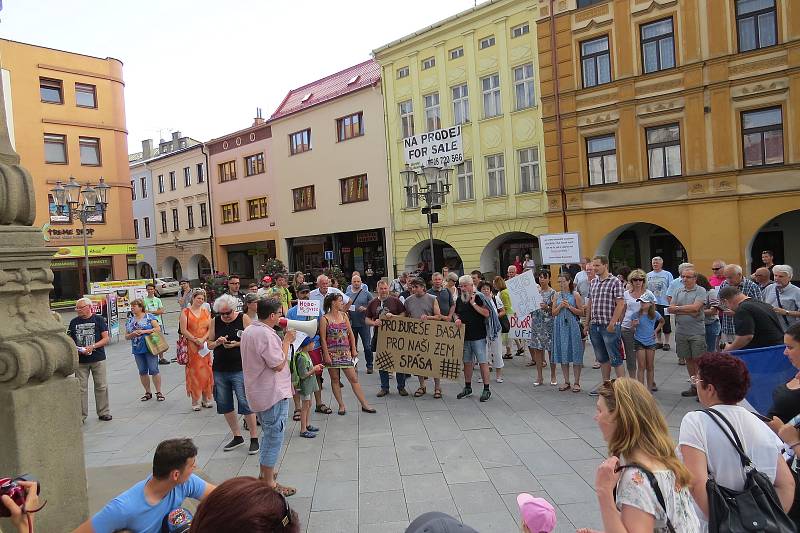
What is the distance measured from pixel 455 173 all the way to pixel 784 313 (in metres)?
19.7

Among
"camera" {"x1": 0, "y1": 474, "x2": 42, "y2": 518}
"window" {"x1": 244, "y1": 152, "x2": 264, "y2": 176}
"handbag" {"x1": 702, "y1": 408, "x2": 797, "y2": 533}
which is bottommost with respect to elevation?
"handbag" {"x1": 702, "y1": 408, "x2": 797, "y2": 533}

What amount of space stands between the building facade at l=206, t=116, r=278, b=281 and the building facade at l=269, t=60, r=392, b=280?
1405 millimetres

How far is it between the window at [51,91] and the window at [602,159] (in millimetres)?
29607

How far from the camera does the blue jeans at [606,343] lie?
27.2 ft

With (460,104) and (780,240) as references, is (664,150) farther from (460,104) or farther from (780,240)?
(460,104)

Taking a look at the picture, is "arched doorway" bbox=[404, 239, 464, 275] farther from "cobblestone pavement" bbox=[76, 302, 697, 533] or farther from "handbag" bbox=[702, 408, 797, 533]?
"handbag" bbox=[702, 408, 797, 533]

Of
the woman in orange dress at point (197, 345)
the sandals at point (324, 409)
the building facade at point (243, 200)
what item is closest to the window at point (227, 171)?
the building facade at point (243, 200)

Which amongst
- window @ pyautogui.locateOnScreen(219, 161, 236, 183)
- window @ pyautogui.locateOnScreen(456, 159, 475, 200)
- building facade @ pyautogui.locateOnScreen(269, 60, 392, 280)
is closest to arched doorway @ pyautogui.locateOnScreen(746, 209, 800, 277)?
window @ pyautogui.locateOnScreen(456, 159, 475, 200)

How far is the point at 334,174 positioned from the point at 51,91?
675 inches

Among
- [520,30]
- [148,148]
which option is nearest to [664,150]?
[520,30]

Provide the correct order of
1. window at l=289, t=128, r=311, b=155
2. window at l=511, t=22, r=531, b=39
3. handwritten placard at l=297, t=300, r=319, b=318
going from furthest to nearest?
window at l=289, t=128, r=311, b=155, window at l=511, t=22, r=531, b=39, handwritten placard at l=297, t=300, r=319, b=318

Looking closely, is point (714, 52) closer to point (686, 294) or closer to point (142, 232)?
point (686, 294)

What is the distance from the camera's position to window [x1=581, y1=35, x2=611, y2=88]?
70.9ft

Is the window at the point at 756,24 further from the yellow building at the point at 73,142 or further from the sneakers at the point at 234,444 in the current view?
the yellow building at the point at 73,142
